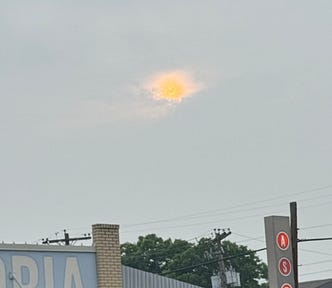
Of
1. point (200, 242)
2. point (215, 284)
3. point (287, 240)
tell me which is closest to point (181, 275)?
point (200, 242)

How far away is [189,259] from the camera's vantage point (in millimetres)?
78938

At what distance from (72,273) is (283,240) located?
494 centimetres

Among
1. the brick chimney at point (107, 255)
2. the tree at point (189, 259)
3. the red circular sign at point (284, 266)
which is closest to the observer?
the red circular sign at point (284, 266)

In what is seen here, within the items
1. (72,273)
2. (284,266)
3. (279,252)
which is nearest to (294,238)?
(279,252)

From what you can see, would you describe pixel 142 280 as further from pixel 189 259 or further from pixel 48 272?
pixel 189 259

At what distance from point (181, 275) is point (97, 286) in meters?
56.3

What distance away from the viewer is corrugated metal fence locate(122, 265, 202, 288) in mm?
25656

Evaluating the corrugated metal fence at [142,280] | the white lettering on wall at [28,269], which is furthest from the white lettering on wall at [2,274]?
the corrugated metal fence at [142,280]

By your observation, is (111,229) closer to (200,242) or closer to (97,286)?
(97,286)

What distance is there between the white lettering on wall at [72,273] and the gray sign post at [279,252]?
448 centimetres

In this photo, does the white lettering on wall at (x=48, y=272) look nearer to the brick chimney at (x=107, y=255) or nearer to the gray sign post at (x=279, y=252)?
the brick chimney at (x=107, y=255)

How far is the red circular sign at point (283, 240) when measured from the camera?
21672mm

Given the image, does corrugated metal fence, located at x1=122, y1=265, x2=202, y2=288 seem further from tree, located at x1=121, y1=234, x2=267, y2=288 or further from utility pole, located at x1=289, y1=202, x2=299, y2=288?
tree, located at x1=121, y1=234, x2=267, y2=288

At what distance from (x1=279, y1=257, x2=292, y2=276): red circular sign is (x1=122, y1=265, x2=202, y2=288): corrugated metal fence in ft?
18.1
